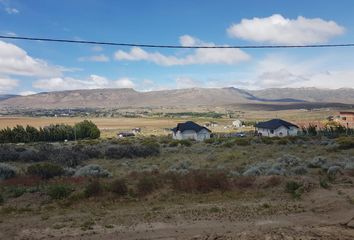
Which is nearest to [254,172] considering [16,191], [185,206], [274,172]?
[274,172]

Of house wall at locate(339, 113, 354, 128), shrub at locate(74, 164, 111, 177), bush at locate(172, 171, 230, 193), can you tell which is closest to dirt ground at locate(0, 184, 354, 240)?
bush at locate(172, 171, 230, 193)

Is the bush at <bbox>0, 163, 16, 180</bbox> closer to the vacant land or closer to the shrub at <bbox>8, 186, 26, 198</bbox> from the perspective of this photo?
the vacant land

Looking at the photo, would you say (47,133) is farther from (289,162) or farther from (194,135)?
(289,162)

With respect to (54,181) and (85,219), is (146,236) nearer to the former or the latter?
(85,219)

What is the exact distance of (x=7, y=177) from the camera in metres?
22.2

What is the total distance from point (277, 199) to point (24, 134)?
232 ft

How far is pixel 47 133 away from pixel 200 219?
73.0 metres

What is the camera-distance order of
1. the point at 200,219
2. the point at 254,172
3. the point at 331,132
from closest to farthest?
1. the point at 200,219
2. the point at 254,172
3. the point at 331,132

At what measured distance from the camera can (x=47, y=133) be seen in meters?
81.2

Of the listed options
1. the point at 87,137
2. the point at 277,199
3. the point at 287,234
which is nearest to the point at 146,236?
the point at 287,234

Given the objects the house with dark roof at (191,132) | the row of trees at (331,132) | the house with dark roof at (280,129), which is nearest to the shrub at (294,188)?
the row of trees at (331,132)

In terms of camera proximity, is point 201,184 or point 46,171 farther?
point 46,171

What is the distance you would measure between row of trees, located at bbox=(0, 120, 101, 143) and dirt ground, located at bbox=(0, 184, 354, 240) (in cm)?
6550

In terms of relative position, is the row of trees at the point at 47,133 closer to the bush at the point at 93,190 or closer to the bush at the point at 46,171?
the bush at the point at 46,171
